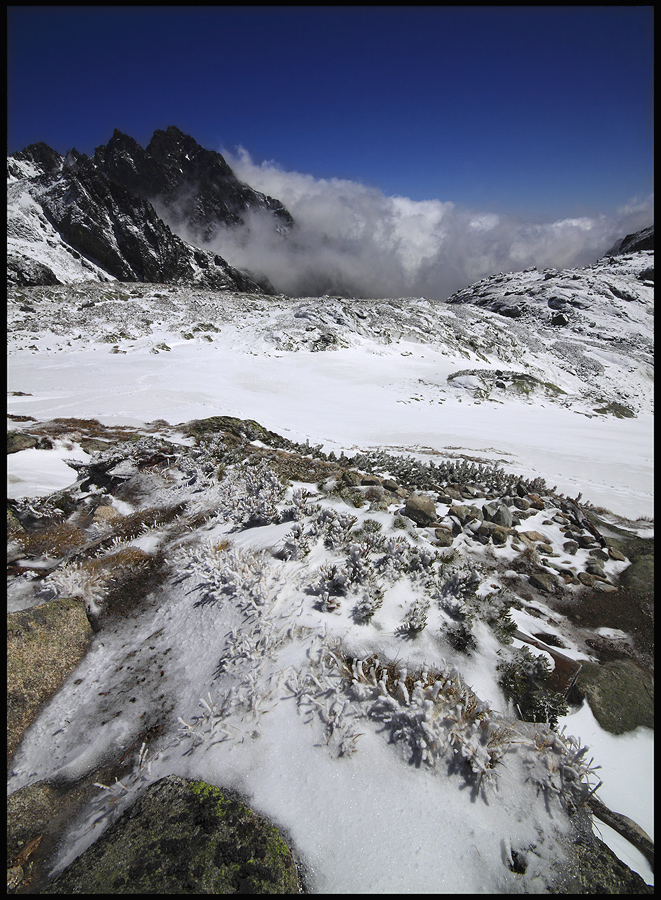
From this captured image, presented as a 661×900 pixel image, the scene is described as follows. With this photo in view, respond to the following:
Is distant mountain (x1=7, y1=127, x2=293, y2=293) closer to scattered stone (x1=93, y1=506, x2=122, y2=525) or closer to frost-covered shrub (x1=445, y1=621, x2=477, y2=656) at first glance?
scattered stone (x1=93, y1=506, x2=122, y2=525)

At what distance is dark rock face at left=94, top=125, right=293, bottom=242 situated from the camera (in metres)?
170

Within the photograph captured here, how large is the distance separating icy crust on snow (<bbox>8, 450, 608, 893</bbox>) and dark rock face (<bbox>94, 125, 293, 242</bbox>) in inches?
8350

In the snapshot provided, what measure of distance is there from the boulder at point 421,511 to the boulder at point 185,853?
12.1ft

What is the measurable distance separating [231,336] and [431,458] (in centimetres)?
2784

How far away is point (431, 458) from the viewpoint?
426 inches

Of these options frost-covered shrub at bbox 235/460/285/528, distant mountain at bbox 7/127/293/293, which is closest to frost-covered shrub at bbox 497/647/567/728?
frost-covered shrub at bbox 235/460/285/528

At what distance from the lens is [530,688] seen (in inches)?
111

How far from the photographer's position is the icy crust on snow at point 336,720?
1.94m

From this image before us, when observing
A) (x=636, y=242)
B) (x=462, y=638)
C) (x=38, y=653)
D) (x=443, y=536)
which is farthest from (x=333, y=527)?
(x=636, y=242)

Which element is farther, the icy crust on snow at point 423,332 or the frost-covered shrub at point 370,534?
the icy crust on snow at point 423,332

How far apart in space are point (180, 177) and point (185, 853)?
244m

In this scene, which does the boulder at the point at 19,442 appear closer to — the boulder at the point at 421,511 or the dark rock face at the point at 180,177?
the boulder at the point at 421,511

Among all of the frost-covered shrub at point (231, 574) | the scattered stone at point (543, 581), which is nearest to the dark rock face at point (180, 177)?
the frost-covered shrub at point (231, 574)

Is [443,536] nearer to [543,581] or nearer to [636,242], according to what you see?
[543,581]
